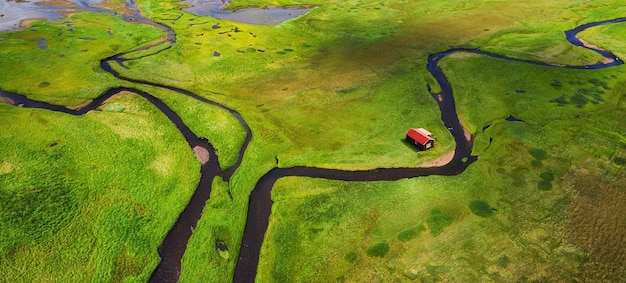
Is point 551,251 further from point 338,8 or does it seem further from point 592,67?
point 338,8

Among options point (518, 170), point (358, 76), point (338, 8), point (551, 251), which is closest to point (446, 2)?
point (338, 8)

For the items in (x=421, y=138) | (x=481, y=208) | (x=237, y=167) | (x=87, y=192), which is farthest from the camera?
(x=421, y=138)

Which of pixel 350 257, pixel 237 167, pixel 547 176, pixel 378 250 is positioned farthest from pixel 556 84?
pixel 237 167

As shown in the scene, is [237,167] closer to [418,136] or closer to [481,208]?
[418,136]

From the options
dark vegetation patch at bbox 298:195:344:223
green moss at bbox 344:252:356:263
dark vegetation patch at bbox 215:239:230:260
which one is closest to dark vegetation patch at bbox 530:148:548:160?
dark vegetation patch at bbox 298:195:344:223

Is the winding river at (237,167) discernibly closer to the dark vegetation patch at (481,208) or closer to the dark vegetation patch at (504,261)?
the dark vegetation patch at (481,208)

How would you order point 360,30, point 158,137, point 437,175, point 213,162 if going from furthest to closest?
1. point 360,30
2. point 158,137
3. point 213,162
4. point 437,175
